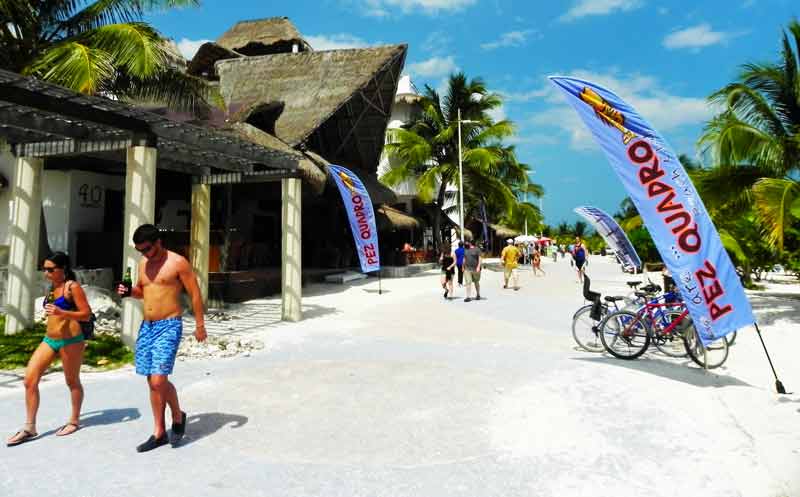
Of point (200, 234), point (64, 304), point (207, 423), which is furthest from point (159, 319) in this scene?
point (200, 234)

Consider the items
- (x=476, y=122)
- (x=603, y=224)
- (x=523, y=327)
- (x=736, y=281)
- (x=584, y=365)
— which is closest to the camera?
(x=736, y=281)

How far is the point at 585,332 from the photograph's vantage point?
24.0 feet

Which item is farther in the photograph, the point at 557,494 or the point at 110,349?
the point at 110,349

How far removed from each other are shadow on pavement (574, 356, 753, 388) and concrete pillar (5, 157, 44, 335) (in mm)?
8856

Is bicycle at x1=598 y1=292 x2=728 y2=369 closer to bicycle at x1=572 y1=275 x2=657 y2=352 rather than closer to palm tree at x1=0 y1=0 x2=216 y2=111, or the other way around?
bicycle at x1=572 y1=275 x2=657 y2=352

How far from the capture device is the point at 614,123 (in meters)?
5.53

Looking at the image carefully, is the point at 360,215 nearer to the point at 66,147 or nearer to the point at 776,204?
the point at 66,147

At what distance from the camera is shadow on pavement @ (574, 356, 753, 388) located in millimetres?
5477

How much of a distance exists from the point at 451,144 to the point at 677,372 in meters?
22.9

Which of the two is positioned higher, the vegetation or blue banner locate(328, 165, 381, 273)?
blue banner locate(328, 165, 381, 273)

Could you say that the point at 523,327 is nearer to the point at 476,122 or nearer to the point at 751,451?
the point at 751,451

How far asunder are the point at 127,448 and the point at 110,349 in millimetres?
3827

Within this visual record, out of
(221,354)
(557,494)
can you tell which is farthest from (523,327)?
(557,494)

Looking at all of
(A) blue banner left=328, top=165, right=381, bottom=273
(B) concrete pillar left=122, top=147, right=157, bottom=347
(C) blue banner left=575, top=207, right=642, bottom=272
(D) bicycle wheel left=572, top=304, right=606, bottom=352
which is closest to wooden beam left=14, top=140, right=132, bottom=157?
(B) concrete pillar left=122, top=147, right=157, bottom=347
